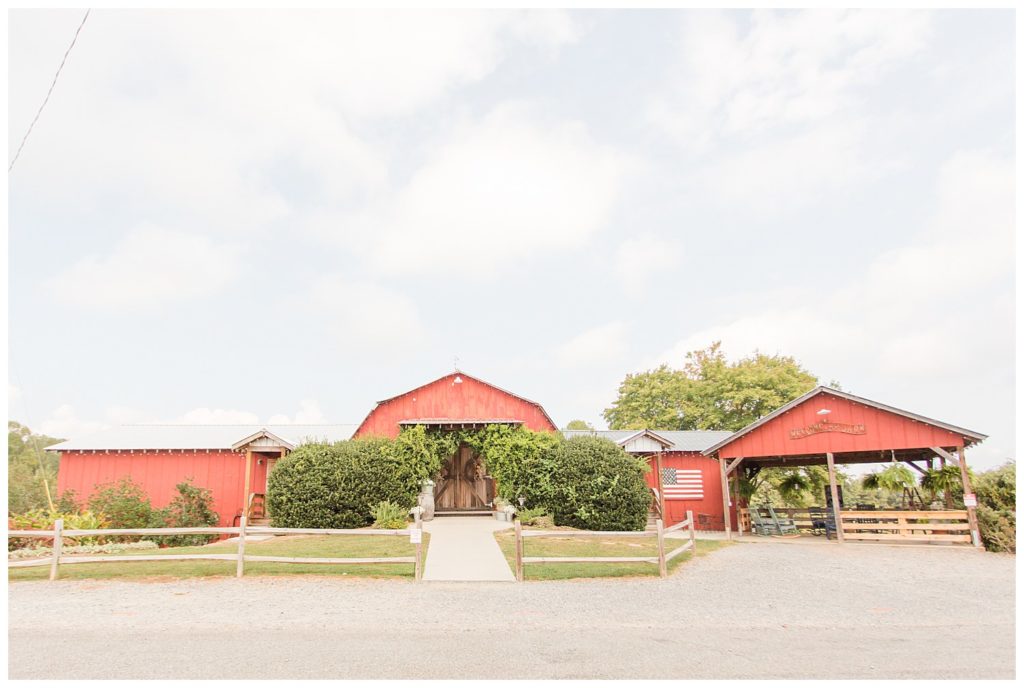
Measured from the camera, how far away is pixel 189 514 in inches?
739

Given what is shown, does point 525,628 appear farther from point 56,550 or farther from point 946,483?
point 946,483

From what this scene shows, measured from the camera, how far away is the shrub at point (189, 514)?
18.2 meters

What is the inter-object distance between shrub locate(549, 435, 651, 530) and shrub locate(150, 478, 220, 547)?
11114 mm

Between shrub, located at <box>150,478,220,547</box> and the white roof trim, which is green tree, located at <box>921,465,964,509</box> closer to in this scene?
the white roof trim

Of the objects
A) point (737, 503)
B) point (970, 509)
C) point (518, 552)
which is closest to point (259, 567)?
point (518, 552)

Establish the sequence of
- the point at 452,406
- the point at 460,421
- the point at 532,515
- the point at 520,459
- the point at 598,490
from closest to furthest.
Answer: the point at 598,490
the point at 532,515
the point at 520,459
the point at 460,421
the point at 452,406

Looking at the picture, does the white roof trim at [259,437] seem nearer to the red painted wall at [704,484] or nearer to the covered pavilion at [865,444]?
the red painted wall at [704,484]

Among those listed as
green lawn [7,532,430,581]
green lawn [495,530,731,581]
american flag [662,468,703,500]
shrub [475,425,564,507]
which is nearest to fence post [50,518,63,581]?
green lawn [7,532,430,581]

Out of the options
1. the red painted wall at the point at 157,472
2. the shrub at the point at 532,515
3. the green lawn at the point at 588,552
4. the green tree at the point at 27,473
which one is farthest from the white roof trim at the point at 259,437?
the green lawn at the point at 588,552

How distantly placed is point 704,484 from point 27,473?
47.3m

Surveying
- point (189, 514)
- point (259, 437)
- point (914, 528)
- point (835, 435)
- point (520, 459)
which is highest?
point (259, 437)

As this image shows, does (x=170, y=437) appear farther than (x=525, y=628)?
Yes

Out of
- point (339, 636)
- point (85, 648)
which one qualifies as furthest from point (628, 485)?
point (85, 648)

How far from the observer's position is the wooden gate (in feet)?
A: 75.3
